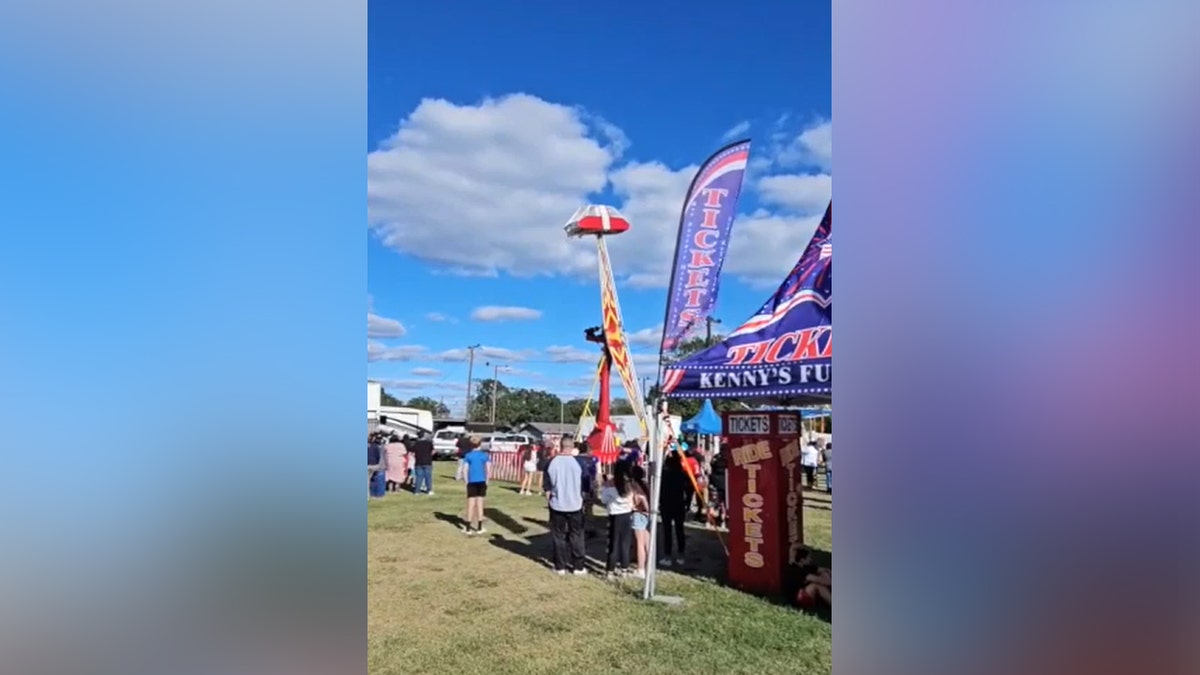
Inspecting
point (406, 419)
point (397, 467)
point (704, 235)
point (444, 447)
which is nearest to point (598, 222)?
point (397, 467)

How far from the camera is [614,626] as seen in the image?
21.0ft

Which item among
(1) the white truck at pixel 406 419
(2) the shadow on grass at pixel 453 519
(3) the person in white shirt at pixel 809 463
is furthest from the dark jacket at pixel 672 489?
(1) the white truck at pixel 406 419

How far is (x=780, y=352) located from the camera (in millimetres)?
6840

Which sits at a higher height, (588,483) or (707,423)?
(707,423)

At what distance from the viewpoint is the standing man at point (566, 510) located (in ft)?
28.1

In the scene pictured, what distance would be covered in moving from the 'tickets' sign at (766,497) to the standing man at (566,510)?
1886 mm

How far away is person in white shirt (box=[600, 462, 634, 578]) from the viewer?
8.58 m

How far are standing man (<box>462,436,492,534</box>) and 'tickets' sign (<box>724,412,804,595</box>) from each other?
4709 millimetres

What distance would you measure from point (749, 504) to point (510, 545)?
15.1 ft

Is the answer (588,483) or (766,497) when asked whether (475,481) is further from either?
(766,497)

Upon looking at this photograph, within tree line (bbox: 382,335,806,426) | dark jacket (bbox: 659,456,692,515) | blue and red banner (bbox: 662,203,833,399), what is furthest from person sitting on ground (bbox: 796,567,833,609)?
tree line (bbox: 382,335,806,426)

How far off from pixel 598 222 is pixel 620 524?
9399 millimetres

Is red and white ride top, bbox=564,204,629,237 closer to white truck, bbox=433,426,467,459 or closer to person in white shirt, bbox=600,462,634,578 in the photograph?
person in white shirt, bbox=600,462,634,578

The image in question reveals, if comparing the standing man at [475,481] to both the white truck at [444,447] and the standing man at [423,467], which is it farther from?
the white truck at [444,447]
